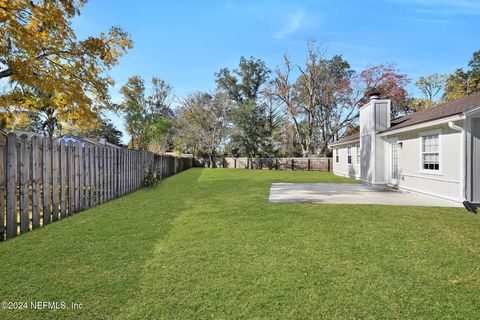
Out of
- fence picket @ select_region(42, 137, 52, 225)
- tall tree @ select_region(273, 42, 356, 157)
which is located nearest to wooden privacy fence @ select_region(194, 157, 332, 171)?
tall tree @ select_region(273, 42, 356, 157)

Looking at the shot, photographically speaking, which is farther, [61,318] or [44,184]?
[44,184]

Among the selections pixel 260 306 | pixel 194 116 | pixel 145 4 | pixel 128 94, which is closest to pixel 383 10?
pixel 145 4

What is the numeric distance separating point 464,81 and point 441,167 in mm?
24283

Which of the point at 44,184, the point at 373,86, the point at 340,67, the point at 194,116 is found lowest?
the point at 44,184

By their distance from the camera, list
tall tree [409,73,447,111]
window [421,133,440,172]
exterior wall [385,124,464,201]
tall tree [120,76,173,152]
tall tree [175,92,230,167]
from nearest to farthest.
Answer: exterior wall [385,124,464,201], window [421,133,440,172], tall tree [409,73,447,111], tall tree [120,76,173,152], tall tree [175,92,230,167]

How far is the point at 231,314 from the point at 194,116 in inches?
1203

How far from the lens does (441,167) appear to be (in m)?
7.43

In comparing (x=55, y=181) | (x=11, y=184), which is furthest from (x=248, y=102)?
→ (x=11, y=184)

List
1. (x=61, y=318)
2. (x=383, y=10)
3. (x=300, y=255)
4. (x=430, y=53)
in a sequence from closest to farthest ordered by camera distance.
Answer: (x=61, y=318) → (x=300, y=255) → (x=383, y=10) → (x=430, y=53)

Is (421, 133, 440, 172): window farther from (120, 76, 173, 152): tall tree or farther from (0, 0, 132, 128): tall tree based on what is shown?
(120, 76, 173, 152): tall tree

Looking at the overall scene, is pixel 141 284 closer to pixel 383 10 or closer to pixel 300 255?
pixel 300 255

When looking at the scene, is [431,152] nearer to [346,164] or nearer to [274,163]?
[346,164]

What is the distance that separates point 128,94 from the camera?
31094 millimetres

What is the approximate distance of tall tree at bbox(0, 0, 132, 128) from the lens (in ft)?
18.2
